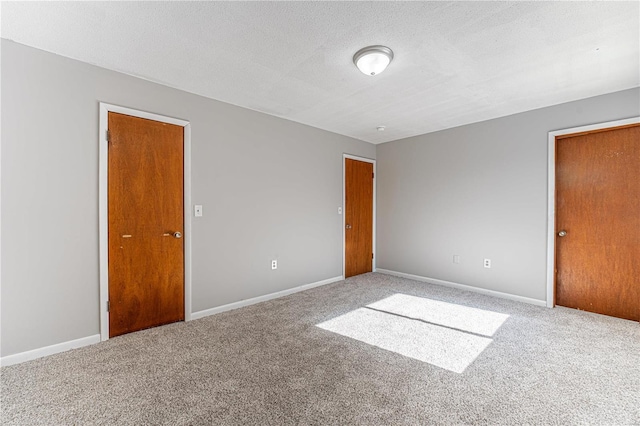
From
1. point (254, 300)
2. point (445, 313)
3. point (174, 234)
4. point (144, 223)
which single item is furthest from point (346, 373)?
point (144, 223)

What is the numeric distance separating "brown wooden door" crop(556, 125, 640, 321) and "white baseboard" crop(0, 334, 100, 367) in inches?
195

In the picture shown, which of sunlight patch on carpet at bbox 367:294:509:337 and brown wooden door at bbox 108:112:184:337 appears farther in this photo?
sunlight patch on carpet at bbox 367:294:509:337

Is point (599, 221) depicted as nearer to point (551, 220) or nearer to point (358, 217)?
point (551, 220)

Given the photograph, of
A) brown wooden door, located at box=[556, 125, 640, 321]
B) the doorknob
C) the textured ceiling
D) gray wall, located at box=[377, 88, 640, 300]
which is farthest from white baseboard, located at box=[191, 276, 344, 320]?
brown wooden door, located at box=[556, 125, 640, 321]

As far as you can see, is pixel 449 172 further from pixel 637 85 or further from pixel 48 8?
pixel 48 8

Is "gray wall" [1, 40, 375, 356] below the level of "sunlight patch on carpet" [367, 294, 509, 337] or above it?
above

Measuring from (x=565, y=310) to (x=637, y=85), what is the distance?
96.7 inches

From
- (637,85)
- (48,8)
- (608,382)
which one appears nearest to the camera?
(48,8)

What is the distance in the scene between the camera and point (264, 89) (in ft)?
9.89

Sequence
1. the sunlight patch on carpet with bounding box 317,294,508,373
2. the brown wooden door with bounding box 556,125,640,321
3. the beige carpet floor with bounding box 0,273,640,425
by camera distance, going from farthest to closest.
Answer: the brown wooden door with bounding box 556,125,640,321 < the sunlight patch on carpet with bounding box 317,294,508,373 < the beige carpet floor with bounding box 0,273,640,425

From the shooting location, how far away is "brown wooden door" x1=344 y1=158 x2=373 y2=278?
490 centimetres

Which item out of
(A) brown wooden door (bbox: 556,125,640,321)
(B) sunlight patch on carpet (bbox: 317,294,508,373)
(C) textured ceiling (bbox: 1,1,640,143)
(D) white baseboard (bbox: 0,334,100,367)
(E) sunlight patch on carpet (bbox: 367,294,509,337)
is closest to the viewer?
(C) textured ceiling (bbox: 1,1,640,143)

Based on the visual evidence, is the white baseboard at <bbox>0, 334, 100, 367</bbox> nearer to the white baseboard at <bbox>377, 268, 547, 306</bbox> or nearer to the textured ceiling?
the textured ceiling

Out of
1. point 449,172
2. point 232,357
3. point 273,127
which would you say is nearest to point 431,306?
point 449,172
